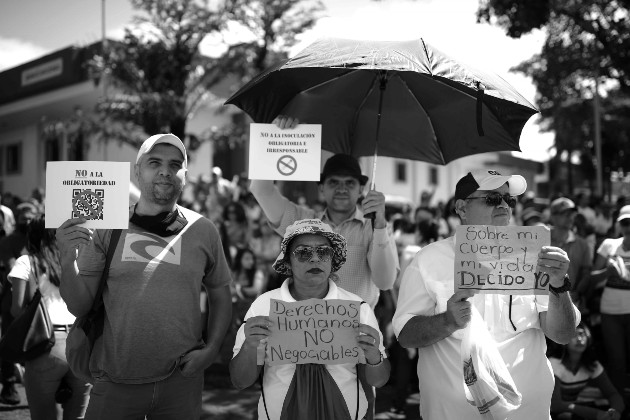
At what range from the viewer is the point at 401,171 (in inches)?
1179

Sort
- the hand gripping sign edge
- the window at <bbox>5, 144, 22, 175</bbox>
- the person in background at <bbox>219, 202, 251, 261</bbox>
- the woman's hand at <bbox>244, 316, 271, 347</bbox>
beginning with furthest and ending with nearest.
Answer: the window at <bbox>5, 144, 22, 175</bbox> < the person in background at <bbox>219, 202, 251, 261</bbox> < the hand gripping sign edge < the woman's hand at <bbox>244, 316, 271, 347</bbox>

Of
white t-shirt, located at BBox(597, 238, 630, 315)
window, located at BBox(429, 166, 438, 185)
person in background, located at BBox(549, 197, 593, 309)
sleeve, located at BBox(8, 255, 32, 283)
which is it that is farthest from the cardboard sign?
window, located at BBox(429, 166, 438, 185)

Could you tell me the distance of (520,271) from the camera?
109 inches

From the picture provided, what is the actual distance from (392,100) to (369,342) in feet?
7.01

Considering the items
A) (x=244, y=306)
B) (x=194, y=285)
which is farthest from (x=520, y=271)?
(x=244, y=306)

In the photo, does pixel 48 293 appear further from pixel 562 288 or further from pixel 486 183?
pixel 562 288

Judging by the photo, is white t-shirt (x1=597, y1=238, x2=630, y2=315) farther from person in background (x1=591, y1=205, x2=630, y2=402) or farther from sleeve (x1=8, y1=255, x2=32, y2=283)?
sleeve (x1=8, y1=255, x2=32, y2=283)

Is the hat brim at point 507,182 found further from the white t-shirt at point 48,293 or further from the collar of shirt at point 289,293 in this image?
the white t-shirt at point 48,293

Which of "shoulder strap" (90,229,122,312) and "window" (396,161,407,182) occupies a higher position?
"window" (396,161,407,182)

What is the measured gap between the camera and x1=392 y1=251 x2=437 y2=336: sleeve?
3.05m

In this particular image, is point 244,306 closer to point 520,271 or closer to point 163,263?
point 163,263

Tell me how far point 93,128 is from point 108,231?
14.4 m

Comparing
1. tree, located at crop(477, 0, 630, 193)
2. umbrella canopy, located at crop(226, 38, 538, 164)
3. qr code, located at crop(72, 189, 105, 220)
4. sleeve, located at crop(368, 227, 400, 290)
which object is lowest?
sleeve, located at crop(368, 227, 400, 290)

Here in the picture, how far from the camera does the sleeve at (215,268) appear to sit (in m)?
3.37
